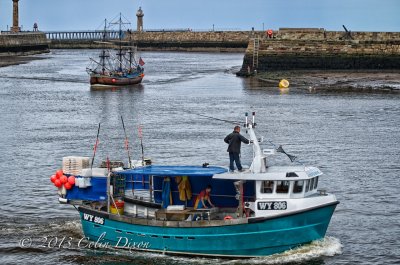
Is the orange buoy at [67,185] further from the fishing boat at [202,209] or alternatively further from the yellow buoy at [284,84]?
the yellow buoy at [284,84]

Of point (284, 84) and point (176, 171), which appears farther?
point (284, 84)

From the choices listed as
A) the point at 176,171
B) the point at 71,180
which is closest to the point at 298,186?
the point at 176,171

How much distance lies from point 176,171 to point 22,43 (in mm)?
113830

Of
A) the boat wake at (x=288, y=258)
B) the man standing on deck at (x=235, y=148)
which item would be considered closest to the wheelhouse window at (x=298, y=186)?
the boat wake at (x=288, y=258)

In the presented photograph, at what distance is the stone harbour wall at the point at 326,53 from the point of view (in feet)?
270

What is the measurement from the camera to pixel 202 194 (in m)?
22.6

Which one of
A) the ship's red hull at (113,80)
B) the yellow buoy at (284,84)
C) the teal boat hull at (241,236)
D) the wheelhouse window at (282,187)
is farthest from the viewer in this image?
the ship's red hull at (113,80)

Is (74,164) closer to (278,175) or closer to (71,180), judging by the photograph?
(71,180)

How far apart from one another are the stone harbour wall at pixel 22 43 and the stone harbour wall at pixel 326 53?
49604mm

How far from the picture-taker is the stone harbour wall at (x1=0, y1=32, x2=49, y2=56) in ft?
405

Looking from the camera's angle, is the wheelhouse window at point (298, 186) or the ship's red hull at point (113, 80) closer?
the wheelhouse window at point (298, 186)

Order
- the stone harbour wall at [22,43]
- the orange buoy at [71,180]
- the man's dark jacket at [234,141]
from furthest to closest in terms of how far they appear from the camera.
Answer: the stone harbour wall at [22,43] < the orange buoy at [71,180] < the man's dark jacket at [234,141]

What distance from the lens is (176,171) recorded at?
22.4 metres

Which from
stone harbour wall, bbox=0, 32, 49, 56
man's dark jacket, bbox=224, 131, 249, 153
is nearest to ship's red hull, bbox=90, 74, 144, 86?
stone harbour wall, bbox=0, 32, 49, 56
